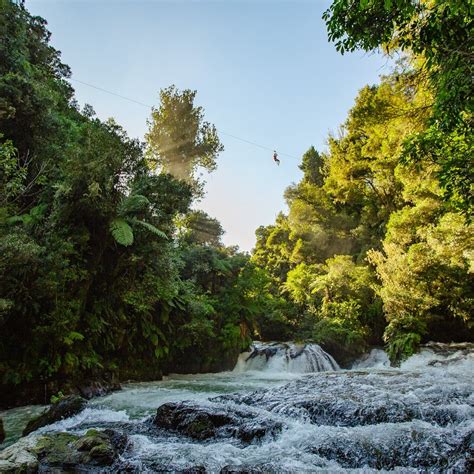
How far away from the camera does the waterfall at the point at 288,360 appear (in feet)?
50.7

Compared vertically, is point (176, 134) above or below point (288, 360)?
above

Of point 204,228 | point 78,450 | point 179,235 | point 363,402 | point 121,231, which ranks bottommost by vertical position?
point 78,450

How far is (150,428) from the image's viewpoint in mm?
6055

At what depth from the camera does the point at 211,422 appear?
597 cm

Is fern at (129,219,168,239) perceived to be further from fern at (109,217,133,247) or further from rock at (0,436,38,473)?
rock at (0,436,38,473)

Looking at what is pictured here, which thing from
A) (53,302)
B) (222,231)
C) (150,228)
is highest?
(222,231)

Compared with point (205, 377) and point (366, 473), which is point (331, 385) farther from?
point (205, 377)

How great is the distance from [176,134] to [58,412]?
17277 mm

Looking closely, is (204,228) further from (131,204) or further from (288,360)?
(131,204)

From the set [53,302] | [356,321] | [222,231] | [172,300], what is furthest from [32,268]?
[222,231]

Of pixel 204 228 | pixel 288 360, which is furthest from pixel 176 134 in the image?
pixel 288 360

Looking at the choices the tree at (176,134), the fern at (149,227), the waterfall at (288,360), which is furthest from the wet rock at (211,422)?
the tree at (176,134)

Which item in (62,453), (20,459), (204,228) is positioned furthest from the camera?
(204,228)

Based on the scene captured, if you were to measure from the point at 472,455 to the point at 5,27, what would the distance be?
52.0 feet
